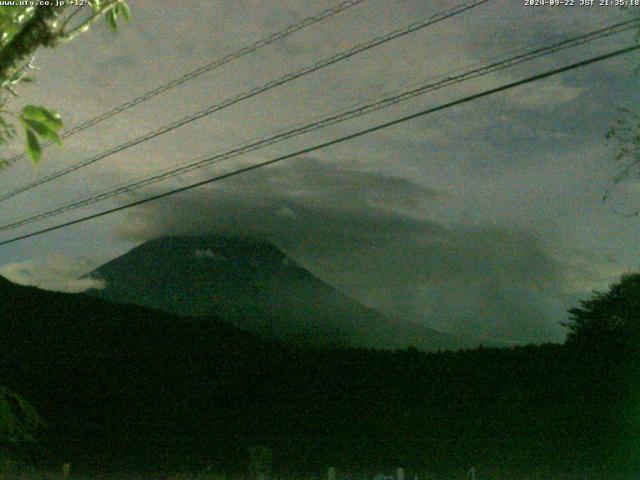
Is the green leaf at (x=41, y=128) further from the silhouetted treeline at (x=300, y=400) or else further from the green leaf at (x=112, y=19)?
the silhouetted treeline at (x=300, y=400)

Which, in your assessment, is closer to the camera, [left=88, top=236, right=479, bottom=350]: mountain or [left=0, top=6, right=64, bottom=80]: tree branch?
[left=0, top=6, right=64, bottom=80]: tree branch

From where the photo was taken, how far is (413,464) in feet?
44.7

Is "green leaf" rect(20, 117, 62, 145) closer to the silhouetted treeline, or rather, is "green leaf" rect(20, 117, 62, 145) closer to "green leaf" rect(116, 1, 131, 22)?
Result: "green leaf" rect(116, 1, 131, 22)

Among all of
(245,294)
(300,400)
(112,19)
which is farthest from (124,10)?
(245,294)

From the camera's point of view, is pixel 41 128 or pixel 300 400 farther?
pixel 300 400

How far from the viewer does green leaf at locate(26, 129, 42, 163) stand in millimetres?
2350

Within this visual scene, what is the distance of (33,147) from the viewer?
236 centimetres

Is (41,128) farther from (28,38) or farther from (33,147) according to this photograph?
(28,38)

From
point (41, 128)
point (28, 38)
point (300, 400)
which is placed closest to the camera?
point (41, 128)

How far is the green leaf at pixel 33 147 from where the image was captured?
7.71 feet

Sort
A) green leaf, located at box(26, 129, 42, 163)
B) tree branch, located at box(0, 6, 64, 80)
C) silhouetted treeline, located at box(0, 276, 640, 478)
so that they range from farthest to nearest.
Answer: silhouetted treeline, located at box(0, 276, 640, 478), tree branch, located at box(0, 6, 64, 80), green leaf, located at box(26, 129, 42, 163)

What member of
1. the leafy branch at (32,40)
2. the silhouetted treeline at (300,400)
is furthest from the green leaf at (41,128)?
the silhouetted treeline at (300,400)

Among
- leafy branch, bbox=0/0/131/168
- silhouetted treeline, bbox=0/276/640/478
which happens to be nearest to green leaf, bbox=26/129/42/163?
leafy branch, bbox=0/0/131/168

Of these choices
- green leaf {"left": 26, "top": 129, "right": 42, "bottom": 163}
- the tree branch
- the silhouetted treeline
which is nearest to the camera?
green leaf {"left": 26, "top": 129, "right": 42, "bottom": 163}
